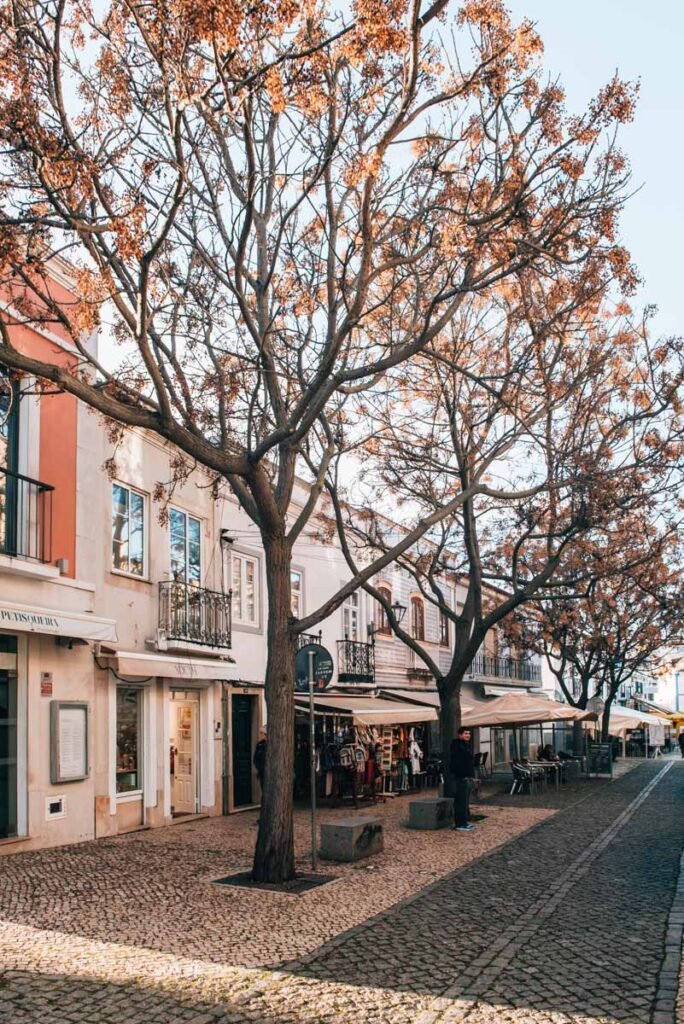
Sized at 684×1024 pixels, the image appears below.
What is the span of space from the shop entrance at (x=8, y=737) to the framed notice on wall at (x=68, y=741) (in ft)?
2.16

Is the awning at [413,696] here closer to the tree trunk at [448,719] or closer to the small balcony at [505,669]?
the tree trunk at [448,719]

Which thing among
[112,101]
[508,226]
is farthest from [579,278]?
[112,101]

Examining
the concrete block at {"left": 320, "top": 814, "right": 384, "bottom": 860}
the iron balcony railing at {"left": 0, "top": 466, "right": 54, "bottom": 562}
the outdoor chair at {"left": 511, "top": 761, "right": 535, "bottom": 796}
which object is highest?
the iron balcony railing at {"left": 0, "top": 466, "right": 54, "bottom": 562}

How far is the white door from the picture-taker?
1930 cm

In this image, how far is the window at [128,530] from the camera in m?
17.0

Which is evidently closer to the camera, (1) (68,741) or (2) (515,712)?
(1) (68,741)

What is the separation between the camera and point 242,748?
2148 cm

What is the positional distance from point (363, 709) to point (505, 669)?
30.7 m

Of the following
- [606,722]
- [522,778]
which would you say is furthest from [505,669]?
[522,778]

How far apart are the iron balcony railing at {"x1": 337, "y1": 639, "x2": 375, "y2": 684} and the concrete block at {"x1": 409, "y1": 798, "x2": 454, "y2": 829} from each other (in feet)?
31.4

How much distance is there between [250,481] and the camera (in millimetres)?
11562

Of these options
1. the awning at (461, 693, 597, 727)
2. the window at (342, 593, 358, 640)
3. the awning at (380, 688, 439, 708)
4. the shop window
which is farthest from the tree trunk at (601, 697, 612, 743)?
the window at (342, 593, 358, 640)

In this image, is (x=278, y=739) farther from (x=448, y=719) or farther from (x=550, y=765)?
(x=550, y=765)

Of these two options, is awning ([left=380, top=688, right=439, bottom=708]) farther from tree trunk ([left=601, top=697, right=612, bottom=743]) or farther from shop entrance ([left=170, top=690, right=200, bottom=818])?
tree trunk ([left=601, top=697, right=612, bottom=743])
